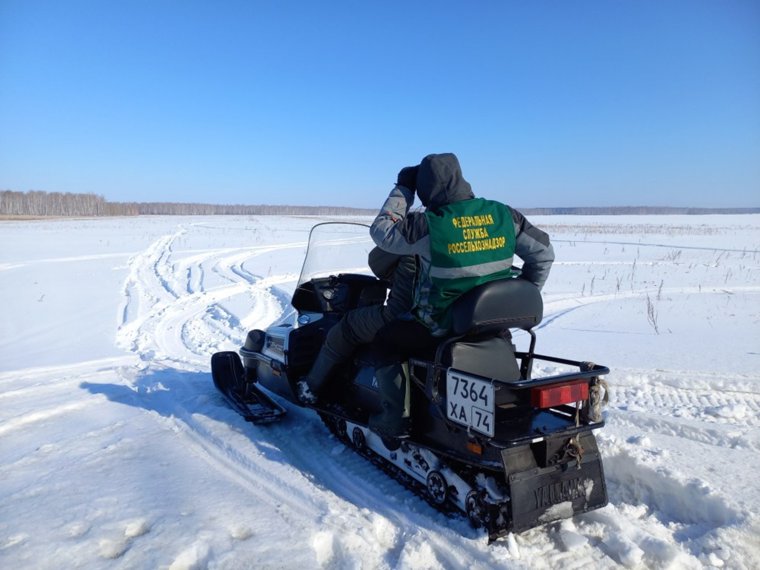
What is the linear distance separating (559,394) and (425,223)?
1.11m

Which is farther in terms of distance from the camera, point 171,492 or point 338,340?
point 338,340

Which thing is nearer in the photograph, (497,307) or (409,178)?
(497,307)

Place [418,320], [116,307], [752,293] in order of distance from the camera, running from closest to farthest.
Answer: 1. [418,320]
2. [116,307]
3. [752,293]

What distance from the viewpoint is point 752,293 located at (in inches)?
429

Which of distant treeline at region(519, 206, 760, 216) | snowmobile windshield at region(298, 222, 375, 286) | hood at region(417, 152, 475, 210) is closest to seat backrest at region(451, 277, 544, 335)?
hood at region(417, 152, 475, 210)

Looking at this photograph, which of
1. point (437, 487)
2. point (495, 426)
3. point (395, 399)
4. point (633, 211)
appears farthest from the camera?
point (633, 211)

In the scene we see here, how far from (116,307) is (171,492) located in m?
7.45

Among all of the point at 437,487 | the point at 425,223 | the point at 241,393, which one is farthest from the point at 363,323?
the point at 241,393

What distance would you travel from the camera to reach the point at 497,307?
2883 mm

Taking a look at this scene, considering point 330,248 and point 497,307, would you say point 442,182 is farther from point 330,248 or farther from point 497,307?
point 330,248

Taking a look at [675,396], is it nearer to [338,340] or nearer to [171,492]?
[338,340]

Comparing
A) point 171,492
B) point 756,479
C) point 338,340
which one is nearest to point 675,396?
point 756,479

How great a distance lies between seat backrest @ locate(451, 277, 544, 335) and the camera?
9.36 feet

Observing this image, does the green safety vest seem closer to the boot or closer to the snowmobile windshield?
the boot
